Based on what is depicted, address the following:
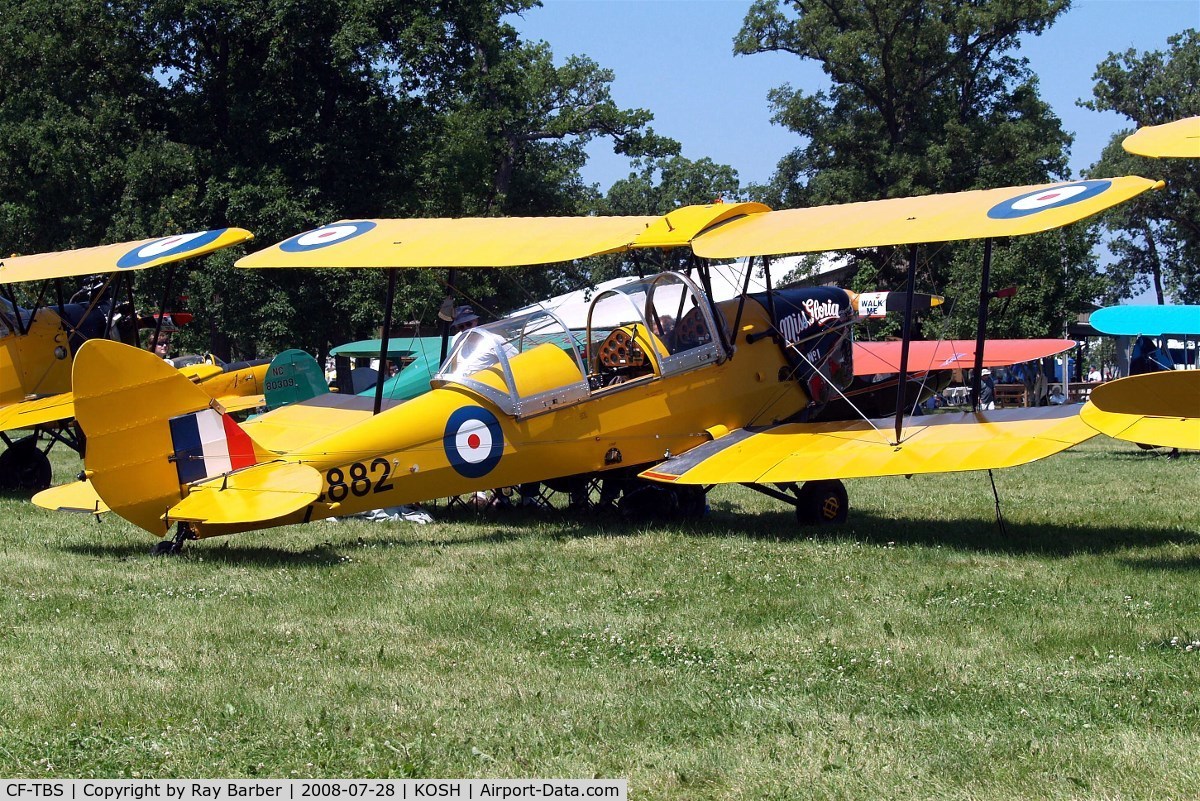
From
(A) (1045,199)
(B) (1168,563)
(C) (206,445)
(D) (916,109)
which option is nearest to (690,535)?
(B) (1168,563)

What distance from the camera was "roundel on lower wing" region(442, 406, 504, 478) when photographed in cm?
959

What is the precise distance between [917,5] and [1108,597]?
35846 mm

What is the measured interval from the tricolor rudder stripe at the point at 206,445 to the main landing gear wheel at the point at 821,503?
15.3 feet

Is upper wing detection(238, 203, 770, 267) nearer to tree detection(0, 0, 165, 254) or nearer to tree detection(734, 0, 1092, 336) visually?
tree detection(0, 0, 165, 254)

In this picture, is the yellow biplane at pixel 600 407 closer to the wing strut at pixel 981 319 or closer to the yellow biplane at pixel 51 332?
the wing strut at pixel 981 319

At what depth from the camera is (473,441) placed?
966 cm

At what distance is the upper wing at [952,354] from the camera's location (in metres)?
18.3

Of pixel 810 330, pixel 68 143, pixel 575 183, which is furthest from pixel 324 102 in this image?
pixel 810 330

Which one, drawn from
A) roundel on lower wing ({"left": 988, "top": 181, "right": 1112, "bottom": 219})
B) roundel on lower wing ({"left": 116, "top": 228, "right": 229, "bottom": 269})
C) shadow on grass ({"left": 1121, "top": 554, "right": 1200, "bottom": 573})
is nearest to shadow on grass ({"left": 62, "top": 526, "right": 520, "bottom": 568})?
roundel on lower wing ({"left": 116, "top": 228, "right": 229, "bottom": 269})

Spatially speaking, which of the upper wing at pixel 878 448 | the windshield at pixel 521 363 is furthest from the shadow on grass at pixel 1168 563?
the windshield at pixel 521 363

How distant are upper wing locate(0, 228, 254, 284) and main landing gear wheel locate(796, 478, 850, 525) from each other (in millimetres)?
6371

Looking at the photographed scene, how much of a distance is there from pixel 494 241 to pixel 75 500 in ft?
14.0

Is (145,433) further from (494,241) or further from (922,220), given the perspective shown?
(922,220)

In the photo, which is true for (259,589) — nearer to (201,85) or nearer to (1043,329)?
(201,85)
